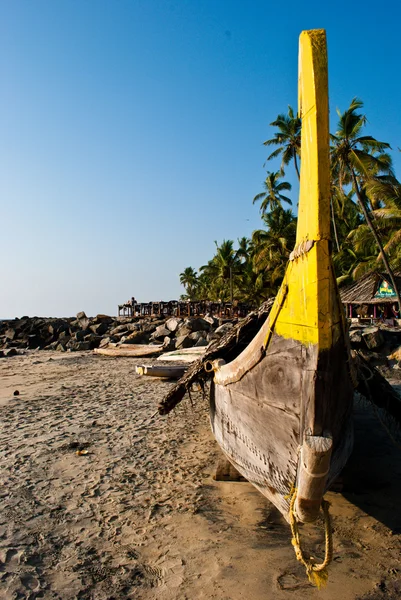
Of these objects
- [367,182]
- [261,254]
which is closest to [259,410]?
[367,182]

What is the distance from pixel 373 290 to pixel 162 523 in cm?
2185

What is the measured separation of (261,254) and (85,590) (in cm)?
2922

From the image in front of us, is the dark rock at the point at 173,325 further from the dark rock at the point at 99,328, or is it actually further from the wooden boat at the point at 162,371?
the wooden boat at the point at 162,371

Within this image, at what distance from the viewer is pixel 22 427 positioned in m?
7.21

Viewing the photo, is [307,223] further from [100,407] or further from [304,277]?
[100,407]

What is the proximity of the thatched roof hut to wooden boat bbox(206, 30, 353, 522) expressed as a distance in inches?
776

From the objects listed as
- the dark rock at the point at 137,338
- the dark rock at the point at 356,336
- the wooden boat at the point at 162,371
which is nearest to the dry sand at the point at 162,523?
the wooden boat at the point at 162,371

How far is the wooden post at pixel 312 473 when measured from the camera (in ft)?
9.07

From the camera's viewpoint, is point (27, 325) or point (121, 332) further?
point (27, 325)

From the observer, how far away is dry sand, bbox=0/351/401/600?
315cm

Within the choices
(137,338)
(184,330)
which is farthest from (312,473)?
(137,338)

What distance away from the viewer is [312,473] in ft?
9.16

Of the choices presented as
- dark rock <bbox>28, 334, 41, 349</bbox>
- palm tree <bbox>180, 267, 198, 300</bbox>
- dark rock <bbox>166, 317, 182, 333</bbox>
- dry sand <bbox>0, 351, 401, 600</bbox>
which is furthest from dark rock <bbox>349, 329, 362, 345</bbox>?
palm tree <bbox>180, 267, 198, 300</bbox>

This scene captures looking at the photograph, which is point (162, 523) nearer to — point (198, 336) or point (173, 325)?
point (198, 336)
